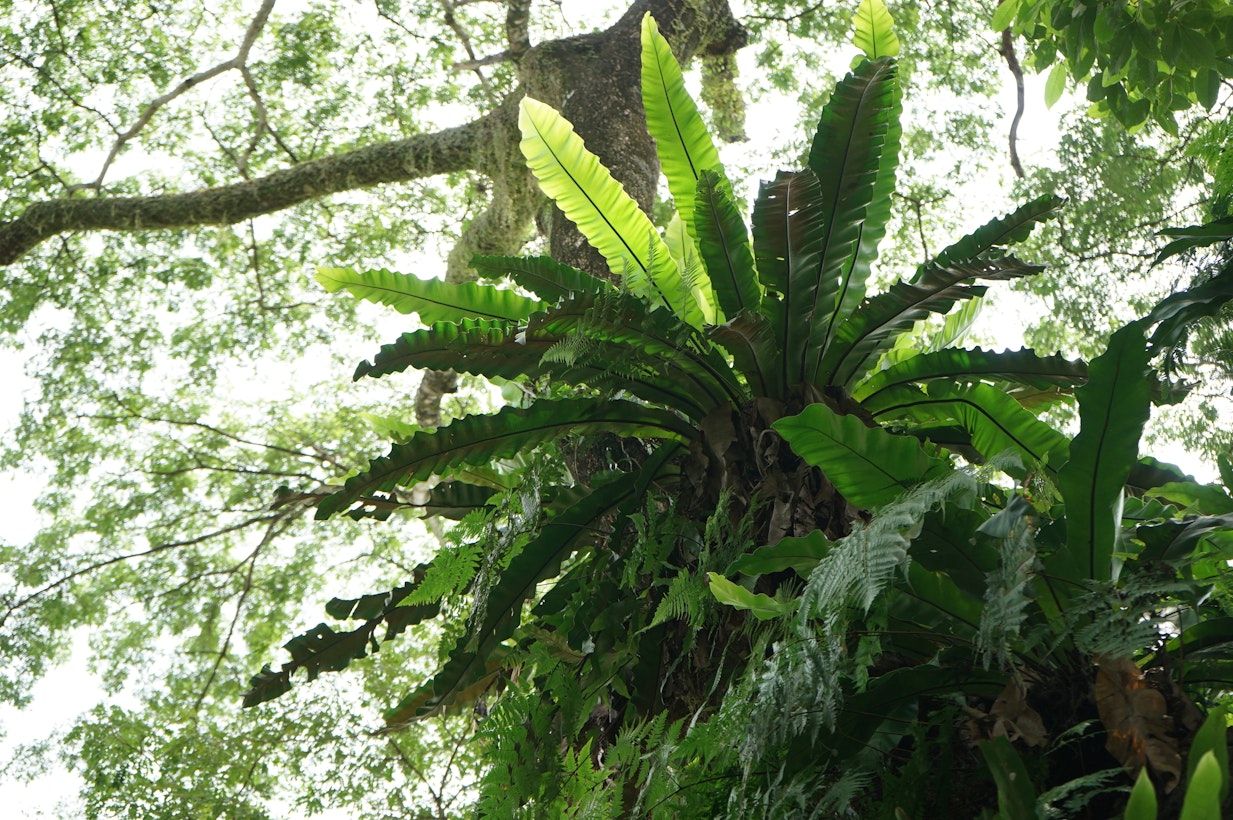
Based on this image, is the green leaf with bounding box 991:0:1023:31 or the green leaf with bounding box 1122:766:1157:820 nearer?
the green leaf with bounding box 1122:766:1157:820

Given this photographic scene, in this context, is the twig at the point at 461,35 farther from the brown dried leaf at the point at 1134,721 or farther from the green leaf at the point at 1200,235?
the brown dried leaf at the point at 1134,721

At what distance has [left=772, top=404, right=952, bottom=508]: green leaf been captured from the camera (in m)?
1.80

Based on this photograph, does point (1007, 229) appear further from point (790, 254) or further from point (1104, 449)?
point (1104, 449)

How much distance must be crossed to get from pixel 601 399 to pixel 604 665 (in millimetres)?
601

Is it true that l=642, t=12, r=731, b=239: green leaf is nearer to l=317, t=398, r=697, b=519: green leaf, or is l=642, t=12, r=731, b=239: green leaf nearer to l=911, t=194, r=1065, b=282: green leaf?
l=317, t=398, r=697, b=519: green leaf

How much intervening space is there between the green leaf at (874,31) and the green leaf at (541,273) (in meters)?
0.91

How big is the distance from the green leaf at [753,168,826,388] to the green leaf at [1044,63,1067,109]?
1.30m

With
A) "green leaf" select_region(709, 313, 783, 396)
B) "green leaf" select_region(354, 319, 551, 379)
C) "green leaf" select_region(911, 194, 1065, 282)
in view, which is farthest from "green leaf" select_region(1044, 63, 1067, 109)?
"green leaf" select_region(354, 319, 551, 379)

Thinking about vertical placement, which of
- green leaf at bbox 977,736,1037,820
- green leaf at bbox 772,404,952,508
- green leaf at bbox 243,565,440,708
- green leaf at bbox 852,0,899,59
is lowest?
green leaf at bbox 977,736,1037,820

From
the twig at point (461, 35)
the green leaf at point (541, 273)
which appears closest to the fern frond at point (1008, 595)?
the green leaf at point (541, 273)

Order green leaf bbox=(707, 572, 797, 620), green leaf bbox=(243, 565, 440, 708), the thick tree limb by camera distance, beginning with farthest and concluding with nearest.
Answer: the thick tree limb → green leaf bbox=(243, 565, 440, 708) → green leaf bbox=(707, 572, 797, 620)

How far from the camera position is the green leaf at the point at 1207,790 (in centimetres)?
103

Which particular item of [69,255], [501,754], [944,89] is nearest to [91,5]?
[69,255]

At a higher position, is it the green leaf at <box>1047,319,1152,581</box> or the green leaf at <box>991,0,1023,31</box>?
the green leaf at <box>991,0,1023,31</box>
